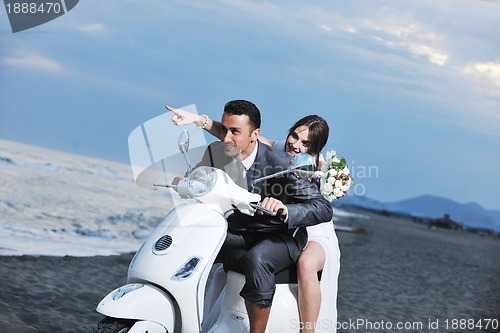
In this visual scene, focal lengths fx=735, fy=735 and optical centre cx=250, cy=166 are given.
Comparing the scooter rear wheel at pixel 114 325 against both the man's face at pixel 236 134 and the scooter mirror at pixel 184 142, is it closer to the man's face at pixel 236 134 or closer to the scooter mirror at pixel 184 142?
the scooter mirror at pixel 184 142

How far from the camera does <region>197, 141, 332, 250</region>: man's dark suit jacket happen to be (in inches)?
140

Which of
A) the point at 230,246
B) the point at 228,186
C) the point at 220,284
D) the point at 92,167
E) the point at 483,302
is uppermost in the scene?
the point at 228,186

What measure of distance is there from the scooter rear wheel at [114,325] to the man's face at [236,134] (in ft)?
3.00

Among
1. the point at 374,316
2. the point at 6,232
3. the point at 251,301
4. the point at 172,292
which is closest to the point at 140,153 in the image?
the point at 172,292

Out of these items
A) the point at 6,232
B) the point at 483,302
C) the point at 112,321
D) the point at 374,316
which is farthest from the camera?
the point at 483,302

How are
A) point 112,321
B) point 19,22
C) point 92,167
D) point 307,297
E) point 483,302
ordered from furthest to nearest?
point 92,167 < point 19,22 < point 483,302 < point 307,297 < point 112,321

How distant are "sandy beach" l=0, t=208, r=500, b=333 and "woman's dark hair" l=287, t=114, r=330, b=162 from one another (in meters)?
1.97

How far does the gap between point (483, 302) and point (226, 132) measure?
7385mm

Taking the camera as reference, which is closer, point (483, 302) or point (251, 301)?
point (251, 301)

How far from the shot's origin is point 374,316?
24.2 ft

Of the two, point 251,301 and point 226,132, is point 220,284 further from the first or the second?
point 226,132

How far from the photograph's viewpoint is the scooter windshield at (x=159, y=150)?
10.9 ft

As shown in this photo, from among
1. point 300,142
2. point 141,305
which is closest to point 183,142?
point 141,305

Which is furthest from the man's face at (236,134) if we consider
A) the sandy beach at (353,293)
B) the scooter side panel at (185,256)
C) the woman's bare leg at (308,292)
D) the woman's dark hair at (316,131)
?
the sandy beach at (353,293)
